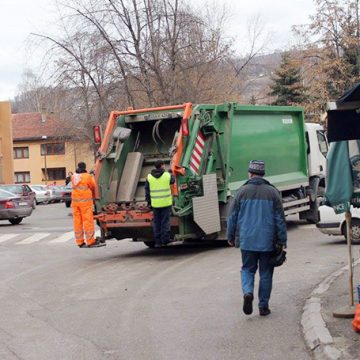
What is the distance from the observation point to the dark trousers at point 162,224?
1236 cm

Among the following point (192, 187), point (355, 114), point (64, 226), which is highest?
point (355, 114)

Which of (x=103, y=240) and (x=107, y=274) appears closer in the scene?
(x=107, y=274)

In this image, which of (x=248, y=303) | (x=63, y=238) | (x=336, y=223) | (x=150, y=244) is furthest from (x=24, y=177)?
(x=248, y=303)

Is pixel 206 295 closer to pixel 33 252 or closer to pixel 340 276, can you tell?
pixel 340 276

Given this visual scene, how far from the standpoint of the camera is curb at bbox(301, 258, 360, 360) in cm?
568

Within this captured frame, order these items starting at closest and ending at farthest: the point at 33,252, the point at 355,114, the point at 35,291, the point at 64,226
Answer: the point at 355,114 → the point at 35,291 → the point at 33,252 → the point at 64,226

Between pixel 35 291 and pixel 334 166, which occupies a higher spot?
pixel 334 166

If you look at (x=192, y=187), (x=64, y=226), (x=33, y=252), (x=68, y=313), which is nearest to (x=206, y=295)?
(x=68, y=313)

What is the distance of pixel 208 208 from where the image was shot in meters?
12.9

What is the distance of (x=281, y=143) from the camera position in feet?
52.7

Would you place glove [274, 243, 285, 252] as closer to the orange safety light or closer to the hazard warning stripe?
the hazard warning stripe

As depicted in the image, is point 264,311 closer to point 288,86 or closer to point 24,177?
point 288,86

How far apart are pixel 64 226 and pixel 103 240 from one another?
9.57m

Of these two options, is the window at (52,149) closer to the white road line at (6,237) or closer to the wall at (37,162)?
the wall at (37,162)
